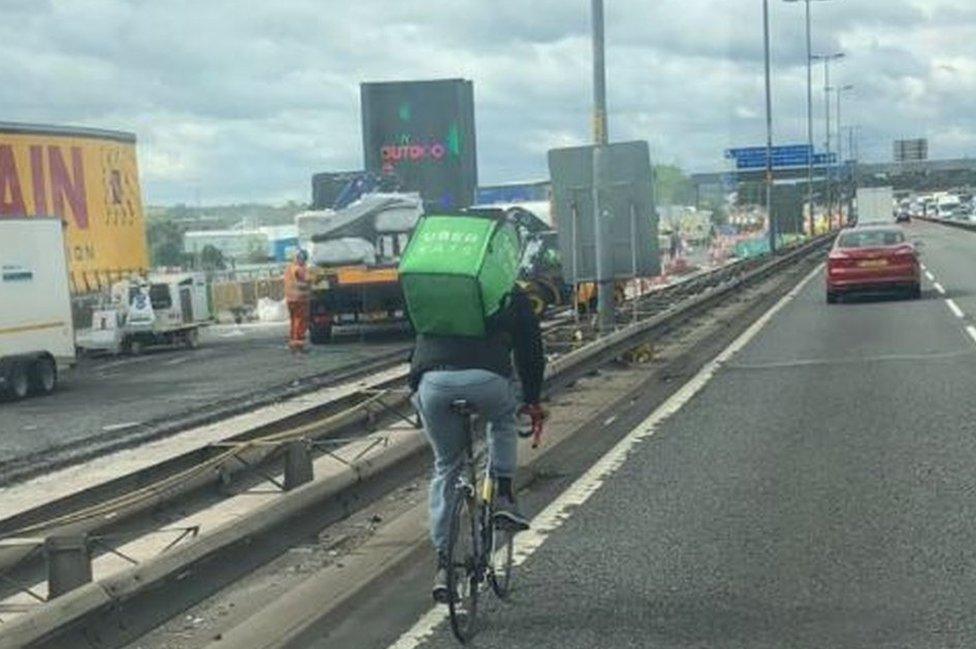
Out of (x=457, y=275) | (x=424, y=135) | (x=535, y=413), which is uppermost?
(x=424, y=135)

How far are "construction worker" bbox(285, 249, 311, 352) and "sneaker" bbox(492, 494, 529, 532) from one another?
20384mm

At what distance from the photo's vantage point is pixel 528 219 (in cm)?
3169

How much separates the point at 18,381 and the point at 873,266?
1709 centimetres

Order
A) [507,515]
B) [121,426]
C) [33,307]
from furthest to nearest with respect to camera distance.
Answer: [33,307]
[121,426]
[507,515]

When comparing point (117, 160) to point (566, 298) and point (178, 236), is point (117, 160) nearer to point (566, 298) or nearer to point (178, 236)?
point (566, 298)

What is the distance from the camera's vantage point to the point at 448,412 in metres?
6.33

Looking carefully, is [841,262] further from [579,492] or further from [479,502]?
[479,502]

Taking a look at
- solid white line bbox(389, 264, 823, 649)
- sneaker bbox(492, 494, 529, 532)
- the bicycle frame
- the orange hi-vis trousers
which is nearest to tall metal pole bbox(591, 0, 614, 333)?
solid white line bbox(389, 264, 823, 649)

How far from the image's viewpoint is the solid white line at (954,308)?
2527cm

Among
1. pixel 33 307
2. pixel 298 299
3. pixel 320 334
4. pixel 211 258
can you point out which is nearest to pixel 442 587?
pixel 33 307

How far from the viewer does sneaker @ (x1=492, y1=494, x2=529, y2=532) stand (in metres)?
6.68

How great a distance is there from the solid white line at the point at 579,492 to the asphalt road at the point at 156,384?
5955 mm

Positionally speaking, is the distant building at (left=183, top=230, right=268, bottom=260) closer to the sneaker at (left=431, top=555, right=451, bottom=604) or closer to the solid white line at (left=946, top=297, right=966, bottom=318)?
the solid white line at (left=946, top=297, right=966, bottom=318)

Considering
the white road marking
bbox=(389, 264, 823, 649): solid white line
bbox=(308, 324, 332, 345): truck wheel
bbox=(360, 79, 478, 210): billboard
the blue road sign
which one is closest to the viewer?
bbox=(389, 264, 823, 649): solid white line
